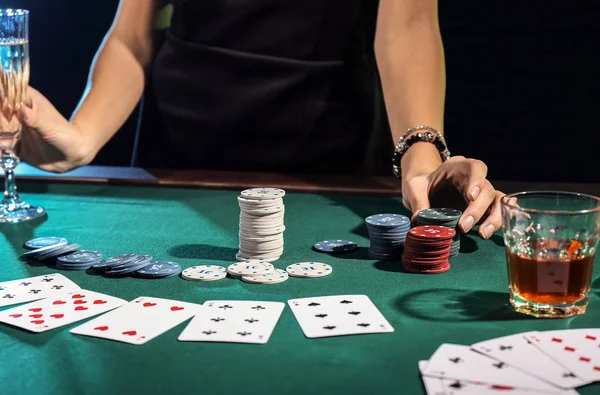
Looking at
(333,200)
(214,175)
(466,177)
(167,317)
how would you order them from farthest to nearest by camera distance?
(214,175), (333,200), (466,177), (167,317)

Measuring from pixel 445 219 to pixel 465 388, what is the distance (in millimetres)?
744

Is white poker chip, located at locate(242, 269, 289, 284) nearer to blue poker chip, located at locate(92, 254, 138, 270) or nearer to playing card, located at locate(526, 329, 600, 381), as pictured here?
blue poker chip, located at locate(92, 254, 138, 270)

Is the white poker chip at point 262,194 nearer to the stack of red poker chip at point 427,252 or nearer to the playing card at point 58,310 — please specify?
the stack of red poker chip at point 427,252

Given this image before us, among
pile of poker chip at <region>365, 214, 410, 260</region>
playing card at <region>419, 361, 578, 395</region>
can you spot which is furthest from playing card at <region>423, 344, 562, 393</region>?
pile of poker chip at <region>365, 214, 410, 260</region>

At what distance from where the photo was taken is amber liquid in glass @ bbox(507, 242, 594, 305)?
148 cm

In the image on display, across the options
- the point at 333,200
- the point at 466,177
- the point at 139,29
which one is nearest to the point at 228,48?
the point at 139,29

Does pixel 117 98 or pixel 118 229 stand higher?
pixel 117 98

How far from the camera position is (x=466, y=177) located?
6.68ft

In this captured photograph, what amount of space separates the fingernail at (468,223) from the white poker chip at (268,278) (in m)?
0.46

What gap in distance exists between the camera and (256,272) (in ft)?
5.65

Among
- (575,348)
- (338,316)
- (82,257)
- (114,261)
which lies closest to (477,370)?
(575,348)

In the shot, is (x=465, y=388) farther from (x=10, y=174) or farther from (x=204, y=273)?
(x=10, y=174)

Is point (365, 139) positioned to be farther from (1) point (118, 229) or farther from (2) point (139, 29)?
(1) point (118, 229)

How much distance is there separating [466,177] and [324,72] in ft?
3.70
